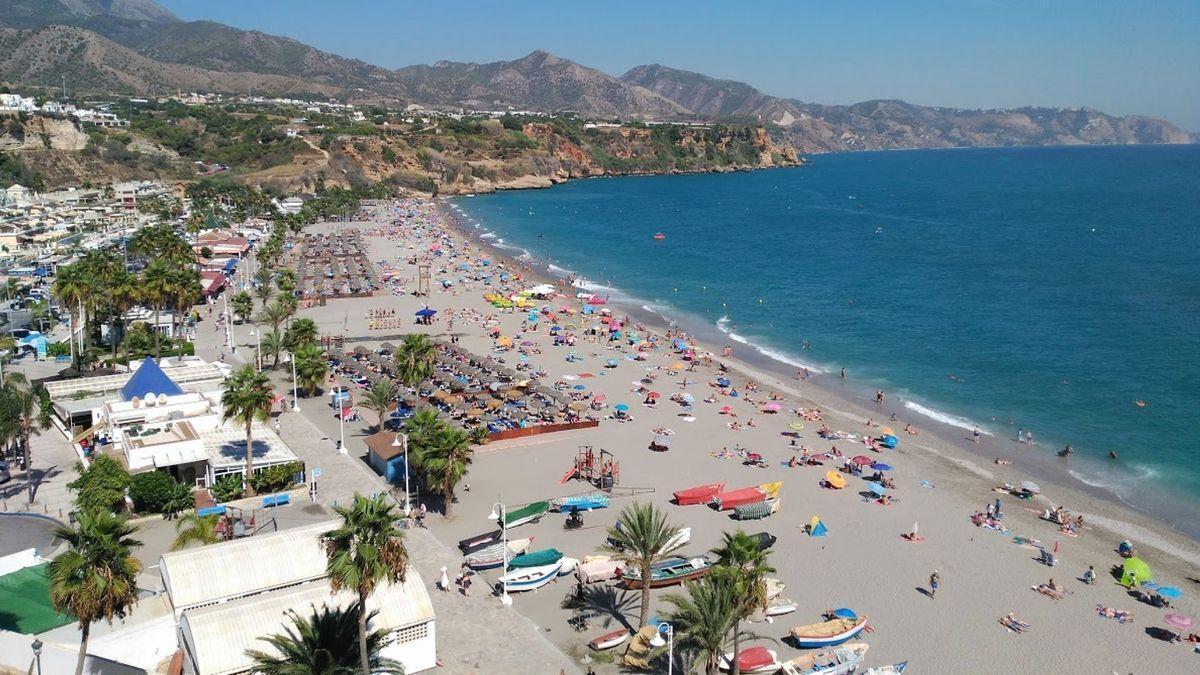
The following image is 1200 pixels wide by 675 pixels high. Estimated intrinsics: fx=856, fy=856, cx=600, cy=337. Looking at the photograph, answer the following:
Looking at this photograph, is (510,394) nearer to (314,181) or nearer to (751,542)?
(751,542)

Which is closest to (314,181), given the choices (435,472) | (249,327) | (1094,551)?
(249,327)

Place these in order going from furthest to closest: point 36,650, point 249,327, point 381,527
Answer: point 249,327
point 36,650
point 381,527

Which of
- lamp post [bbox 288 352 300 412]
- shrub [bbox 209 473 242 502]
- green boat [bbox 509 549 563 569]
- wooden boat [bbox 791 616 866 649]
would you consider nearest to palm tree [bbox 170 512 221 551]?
shrub [bbox 209 473 242 502]

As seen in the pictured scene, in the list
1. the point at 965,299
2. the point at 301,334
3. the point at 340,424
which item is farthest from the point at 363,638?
the point at 965,299

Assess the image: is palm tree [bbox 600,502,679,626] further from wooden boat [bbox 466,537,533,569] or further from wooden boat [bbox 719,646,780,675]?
wooden boat [bbox 466,537,533,569]

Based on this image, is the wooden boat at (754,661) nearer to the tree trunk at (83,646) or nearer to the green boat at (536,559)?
the green boat at (536,559)

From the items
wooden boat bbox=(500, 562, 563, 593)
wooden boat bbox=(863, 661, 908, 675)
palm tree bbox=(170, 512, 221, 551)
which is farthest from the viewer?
wooden boat bbox=(500, 562, 563, 593)
